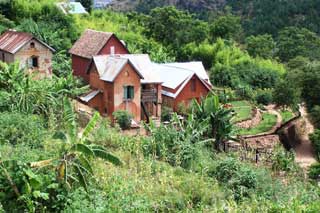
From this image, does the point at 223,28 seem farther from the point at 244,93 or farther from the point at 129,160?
the point at 129,160

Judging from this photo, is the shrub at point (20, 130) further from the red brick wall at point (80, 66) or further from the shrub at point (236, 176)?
the red brick wall at point (80, 66)

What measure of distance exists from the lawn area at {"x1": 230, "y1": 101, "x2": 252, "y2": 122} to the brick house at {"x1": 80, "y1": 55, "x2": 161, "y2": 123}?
14.9ft

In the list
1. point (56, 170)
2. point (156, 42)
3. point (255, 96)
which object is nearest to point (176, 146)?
point (56, 170)

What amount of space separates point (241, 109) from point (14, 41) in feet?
44.7

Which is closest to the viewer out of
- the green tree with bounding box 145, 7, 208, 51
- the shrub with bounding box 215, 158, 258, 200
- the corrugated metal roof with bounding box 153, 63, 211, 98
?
the shrub with bounding box 215, 158, 258, 200

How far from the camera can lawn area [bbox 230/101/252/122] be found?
90.1ft

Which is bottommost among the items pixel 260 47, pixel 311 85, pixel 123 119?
pixel 123 119

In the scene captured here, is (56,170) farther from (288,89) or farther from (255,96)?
(255,96)

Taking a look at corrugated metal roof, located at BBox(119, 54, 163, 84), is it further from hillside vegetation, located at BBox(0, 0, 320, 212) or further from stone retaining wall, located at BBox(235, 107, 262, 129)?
stone retaining wall, located at BBox(235, 107, 262, 129)

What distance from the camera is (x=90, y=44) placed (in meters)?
27.6

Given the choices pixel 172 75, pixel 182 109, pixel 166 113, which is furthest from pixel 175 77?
pixel 166 113

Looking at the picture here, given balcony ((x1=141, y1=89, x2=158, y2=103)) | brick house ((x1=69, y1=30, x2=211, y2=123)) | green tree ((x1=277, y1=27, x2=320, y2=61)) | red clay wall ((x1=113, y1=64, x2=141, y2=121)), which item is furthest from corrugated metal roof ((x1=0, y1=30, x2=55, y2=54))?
green tree ((x1=277, y1=27, x2=320, y2=61))

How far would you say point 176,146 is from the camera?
14500 mm

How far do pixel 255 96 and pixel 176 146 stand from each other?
2016 centimetres
